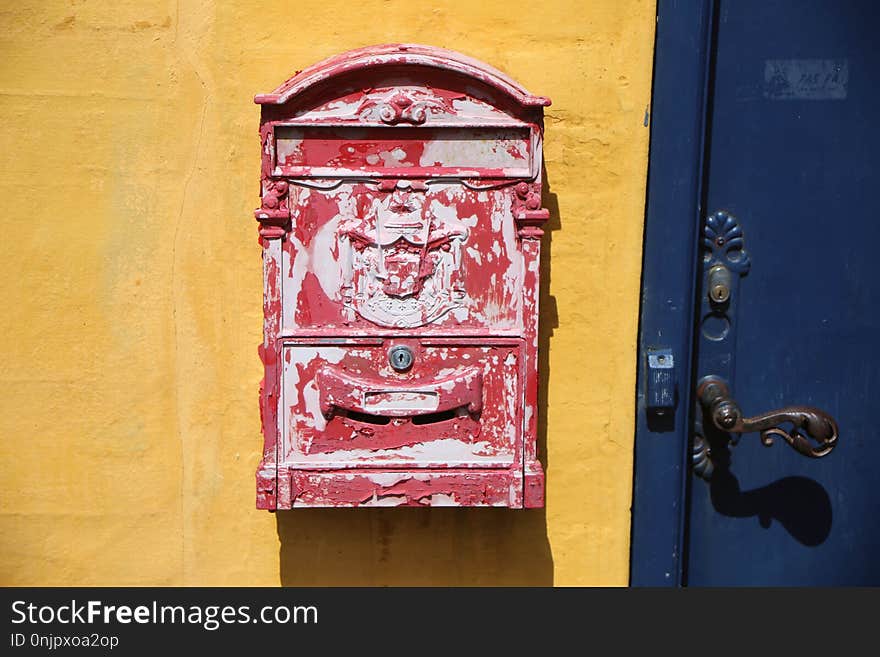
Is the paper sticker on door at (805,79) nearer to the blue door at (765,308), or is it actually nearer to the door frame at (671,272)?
the blue door at (765,308)

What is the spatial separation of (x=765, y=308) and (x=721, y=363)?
0.63 feet

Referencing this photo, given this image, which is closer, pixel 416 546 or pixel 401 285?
pixel 401 285

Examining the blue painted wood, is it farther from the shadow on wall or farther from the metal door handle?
the shadow on wall

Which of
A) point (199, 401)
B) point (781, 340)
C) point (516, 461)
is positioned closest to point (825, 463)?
point (781, 340)

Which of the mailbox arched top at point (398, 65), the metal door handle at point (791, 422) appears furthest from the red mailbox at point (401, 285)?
the metal door handle at point (791, 422)

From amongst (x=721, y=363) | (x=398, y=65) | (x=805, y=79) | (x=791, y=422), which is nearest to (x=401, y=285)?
(x=398, y=65)

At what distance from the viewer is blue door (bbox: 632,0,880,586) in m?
2.33

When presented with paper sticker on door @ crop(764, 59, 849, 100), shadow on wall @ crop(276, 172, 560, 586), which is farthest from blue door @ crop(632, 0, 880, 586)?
shadow on wall @ crop(276, 172, 560, 586)

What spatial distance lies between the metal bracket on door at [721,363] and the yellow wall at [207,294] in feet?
0.70

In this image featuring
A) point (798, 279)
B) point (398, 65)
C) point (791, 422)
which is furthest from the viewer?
point (798, 279)

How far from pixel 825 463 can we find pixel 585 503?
695mm

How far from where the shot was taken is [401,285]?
2.06 meters

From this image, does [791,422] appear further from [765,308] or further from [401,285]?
[401,285]

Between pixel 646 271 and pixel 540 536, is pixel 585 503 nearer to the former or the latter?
pixel 540 536
